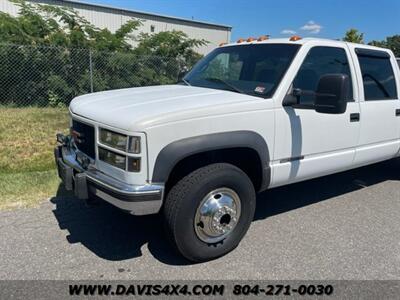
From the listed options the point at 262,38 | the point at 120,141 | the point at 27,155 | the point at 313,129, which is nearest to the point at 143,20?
the point at 27,155

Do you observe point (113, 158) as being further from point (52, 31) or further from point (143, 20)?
point (143, 20)

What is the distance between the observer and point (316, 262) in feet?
11.6

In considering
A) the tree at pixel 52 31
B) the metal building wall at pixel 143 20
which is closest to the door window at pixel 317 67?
the tree at pixel 52 31

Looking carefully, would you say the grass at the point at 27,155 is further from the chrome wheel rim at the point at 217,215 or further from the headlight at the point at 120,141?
the chrome wheel rim at the point at 217,215

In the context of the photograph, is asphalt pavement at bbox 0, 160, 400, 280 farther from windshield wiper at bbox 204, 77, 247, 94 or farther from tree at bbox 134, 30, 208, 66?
tree at bbox 134, 30, 208, 66

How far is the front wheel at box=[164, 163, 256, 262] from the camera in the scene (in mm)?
3195

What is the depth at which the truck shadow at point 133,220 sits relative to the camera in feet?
12.0

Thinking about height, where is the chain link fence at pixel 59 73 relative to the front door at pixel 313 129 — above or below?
below

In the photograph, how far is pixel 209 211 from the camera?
11.0ft

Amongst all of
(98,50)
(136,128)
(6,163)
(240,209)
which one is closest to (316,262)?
(240,209)

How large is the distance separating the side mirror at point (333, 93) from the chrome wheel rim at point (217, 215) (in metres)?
1.11

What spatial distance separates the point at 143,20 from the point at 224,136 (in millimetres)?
13784

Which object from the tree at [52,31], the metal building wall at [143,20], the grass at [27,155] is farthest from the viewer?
the metal building wall at [143,20]

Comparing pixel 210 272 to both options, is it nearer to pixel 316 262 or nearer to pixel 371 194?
pixel 316 262
